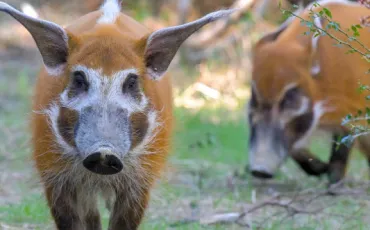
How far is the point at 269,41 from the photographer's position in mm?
7496

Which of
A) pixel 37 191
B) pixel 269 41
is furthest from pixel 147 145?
pixel 269 41

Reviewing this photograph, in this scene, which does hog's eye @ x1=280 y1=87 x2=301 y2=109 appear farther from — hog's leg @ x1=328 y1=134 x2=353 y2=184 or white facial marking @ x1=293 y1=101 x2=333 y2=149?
hog's leg @ x1=328 y1=134 x2=353 y2=184

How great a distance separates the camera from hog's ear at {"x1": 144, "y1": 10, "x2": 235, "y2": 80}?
176 inches

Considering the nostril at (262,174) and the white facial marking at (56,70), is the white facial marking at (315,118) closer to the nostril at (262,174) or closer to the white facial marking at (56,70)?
the nostril at (262,174)

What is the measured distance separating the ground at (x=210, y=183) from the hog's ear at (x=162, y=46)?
0.75 metres

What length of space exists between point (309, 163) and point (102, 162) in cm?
364

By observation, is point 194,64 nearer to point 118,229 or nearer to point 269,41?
point 269,41

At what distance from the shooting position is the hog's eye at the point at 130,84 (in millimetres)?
4336

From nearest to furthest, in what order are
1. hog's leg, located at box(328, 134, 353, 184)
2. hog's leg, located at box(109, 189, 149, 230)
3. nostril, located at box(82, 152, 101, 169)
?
1. nostril, located at box(82, 152, 101, 169)
2. hog's leg, located at box(109, 189, 149, 230)
3. hog's leg, located at box(328, 134, 353, 184)

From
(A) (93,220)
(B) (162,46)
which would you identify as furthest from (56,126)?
(A) (93,220)

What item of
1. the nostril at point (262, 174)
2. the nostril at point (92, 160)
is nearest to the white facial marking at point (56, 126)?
the nostril at point (92, 160)

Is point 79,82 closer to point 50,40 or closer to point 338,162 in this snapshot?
point 50,40

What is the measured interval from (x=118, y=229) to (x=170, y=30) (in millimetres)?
1041

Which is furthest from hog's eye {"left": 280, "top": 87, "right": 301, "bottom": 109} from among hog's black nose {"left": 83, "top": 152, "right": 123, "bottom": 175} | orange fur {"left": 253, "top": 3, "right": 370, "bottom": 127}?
hog's black nose {"left": 83, "top": 152, "right": 123, "bottom": 175}
